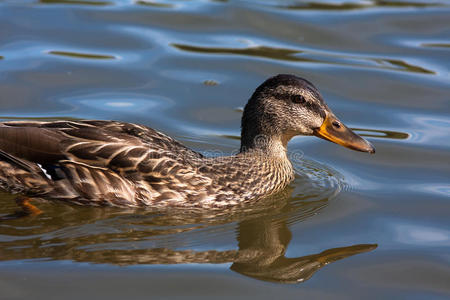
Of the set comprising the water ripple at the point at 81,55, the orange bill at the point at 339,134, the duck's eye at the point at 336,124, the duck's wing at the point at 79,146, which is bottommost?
the duck's wing at the point at 79,146

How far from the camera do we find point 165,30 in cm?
1277

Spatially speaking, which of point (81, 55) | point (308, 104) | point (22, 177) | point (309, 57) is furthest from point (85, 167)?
→ point (309, 57)

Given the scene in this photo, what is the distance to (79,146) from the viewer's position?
7.25 metres

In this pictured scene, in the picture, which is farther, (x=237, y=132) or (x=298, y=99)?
(x=237, y=132)

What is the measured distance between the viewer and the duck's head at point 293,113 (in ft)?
25.2

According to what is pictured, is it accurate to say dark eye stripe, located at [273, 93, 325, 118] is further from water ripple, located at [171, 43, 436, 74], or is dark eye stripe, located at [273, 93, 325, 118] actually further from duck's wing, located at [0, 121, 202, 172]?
water ripple, located at [171, 43, 436, 74]

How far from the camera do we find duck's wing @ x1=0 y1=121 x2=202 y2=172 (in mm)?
7227

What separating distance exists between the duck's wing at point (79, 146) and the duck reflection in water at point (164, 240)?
491 mm

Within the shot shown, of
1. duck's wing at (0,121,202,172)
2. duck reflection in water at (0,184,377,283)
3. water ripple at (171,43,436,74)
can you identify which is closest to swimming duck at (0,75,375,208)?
duck's wing at (0,121,202,172)

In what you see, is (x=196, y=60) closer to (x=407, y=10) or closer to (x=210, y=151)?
(x=210, y=151)

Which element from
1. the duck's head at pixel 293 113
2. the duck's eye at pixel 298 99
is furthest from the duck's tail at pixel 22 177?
the duck's eye at pixel 298 99

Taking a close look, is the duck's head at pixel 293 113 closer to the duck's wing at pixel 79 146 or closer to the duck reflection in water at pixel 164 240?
the duck reflection in water at pixel 164 240

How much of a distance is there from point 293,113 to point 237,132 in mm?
1952

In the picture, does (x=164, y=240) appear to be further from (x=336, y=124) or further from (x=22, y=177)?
(x=336, y=124)
